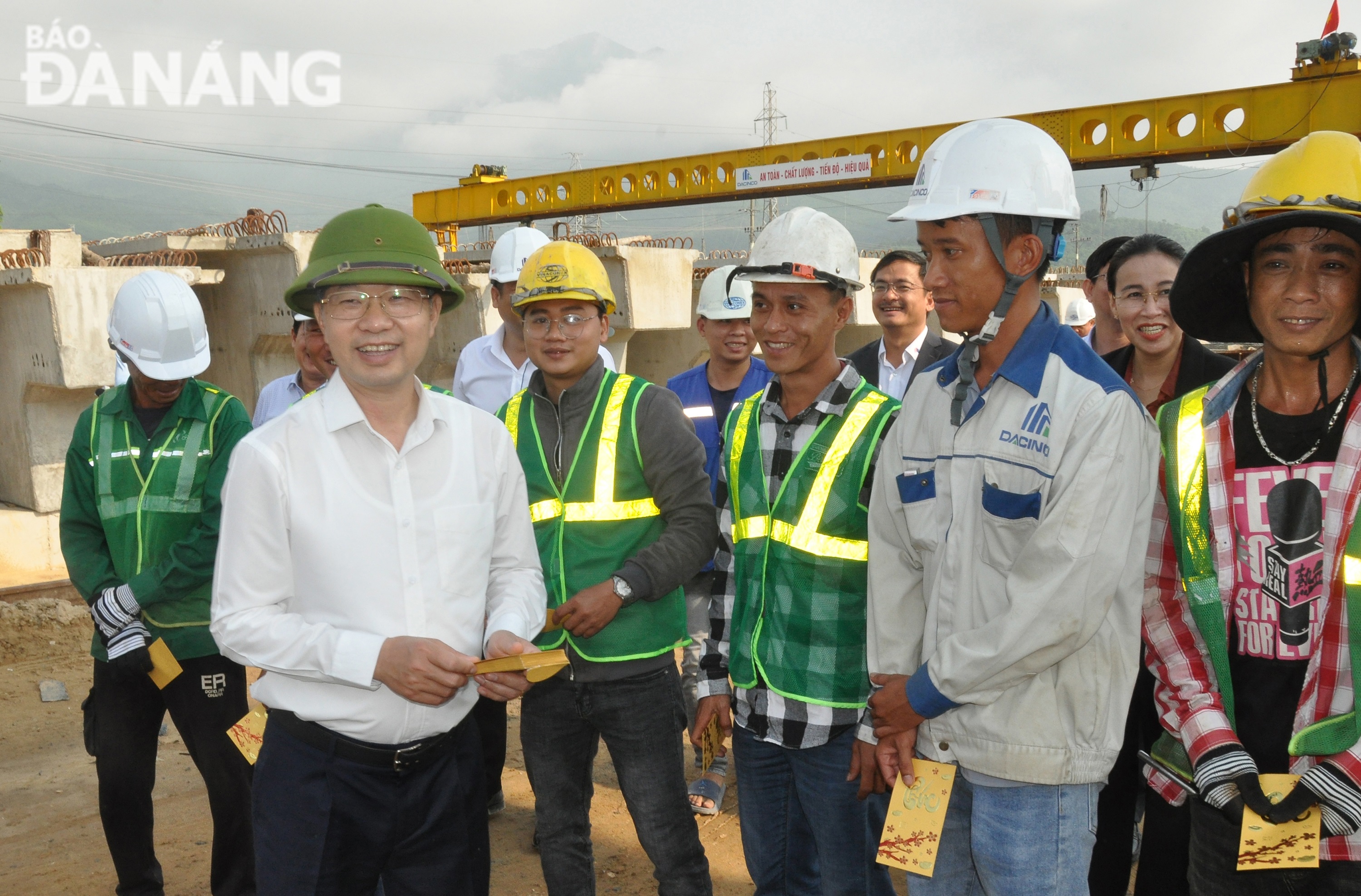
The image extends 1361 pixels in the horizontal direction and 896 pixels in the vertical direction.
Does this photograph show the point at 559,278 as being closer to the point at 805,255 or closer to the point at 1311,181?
the point at 805,255

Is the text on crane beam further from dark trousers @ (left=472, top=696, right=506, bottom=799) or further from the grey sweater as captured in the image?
the grey sweater

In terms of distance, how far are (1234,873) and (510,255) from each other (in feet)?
13.8

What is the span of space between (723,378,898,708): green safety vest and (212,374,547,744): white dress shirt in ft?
2.16

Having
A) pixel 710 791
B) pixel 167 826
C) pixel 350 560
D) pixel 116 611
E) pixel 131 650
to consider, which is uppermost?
pixel 350 560

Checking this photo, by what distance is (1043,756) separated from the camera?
189 cm

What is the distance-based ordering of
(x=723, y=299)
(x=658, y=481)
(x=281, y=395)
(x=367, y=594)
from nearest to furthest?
(x=367, y=594)
(x=658, y=481)
(x=281, y=395)
(x=723, y=299)

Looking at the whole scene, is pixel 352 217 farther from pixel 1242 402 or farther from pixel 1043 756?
pixel 1242 402

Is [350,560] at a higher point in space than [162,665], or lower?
higher

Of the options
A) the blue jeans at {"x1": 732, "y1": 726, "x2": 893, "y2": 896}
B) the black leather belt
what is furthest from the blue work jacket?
the black leather belt

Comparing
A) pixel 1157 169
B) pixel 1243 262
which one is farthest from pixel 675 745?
pixel 1157 169

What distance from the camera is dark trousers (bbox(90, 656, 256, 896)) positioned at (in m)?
3.26

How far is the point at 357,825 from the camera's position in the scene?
6.88 feet

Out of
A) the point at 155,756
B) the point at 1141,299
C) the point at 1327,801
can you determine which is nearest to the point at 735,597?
the point at 1327,801

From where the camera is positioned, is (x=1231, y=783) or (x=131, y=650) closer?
(x=1231, y=783)
